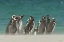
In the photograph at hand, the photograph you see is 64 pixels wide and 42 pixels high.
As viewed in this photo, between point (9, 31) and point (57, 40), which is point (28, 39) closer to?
point (57, 40)

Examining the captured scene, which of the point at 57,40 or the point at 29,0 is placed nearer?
the point at 57,40

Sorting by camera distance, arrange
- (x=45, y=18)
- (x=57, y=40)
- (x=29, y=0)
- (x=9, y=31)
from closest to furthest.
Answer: (x=57, y=40), (x=9, y=31), (x=45, y=18), (x=29, y=0)

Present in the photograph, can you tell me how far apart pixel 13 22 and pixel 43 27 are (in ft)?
3.75

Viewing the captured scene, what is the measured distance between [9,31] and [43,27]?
1.30 m

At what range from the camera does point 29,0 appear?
1828 inches

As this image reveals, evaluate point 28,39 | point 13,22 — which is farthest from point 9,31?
point 28,39

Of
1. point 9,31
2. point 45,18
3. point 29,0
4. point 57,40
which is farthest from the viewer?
point 29,0

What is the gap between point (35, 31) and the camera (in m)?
12.3

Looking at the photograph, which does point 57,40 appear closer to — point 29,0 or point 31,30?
point 31,30

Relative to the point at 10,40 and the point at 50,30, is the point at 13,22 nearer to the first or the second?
the point at 50,30

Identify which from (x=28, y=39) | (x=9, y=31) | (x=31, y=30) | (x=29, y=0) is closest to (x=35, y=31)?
(x=31, y=30)

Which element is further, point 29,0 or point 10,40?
point 29,0

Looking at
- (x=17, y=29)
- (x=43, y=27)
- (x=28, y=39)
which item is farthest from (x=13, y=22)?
(x=28, y=39)

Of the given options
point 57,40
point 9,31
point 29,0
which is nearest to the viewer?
point 57,40
